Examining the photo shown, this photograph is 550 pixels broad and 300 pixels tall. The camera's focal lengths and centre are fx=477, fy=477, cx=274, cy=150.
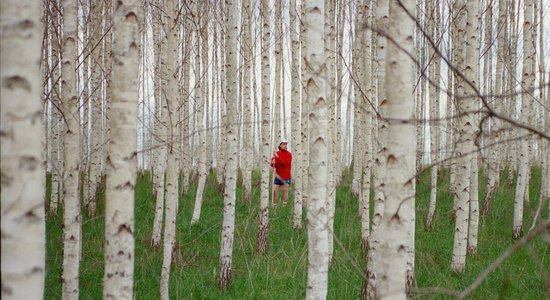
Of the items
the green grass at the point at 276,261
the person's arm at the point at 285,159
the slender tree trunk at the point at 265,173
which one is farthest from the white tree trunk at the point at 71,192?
the person's arm at the point at 285,159

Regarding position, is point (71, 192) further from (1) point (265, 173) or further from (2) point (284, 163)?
(2) point (284, 163)

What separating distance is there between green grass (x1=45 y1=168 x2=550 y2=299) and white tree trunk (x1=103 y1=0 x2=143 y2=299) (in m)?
2.26

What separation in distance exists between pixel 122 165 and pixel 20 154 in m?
0.94

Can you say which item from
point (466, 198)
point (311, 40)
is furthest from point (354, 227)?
point (311, 40)

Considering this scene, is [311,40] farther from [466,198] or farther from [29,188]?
[466,198]

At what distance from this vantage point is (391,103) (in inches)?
90.0

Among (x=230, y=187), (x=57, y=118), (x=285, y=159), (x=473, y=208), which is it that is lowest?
(x=473, y=208)

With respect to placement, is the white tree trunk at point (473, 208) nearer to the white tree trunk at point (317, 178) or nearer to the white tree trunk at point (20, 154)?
the white tree trunk at point (317, 178)

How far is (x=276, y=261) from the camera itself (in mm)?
6902

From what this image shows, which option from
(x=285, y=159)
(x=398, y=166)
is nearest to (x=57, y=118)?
(x=285, y=159)

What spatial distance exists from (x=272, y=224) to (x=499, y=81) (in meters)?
6.38

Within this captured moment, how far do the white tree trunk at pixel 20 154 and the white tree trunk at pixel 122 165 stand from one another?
0.87m

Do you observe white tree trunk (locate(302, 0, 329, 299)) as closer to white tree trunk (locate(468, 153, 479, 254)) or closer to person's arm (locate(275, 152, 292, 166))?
white tree trunk (locate(468, 153, 479, 254))

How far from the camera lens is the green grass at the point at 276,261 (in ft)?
19.3
